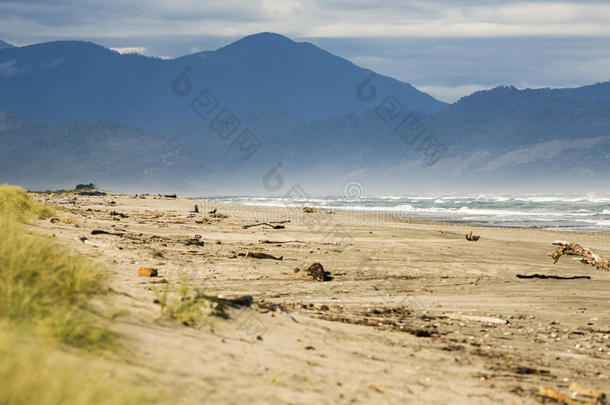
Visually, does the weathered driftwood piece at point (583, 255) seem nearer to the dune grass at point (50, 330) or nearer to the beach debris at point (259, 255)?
the beach debris at point (259, 255)

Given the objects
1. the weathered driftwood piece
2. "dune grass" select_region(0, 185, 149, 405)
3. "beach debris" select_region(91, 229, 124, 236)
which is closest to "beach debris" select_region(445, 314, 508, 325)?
"dune grass" select_region(0, 185, 149, 405)

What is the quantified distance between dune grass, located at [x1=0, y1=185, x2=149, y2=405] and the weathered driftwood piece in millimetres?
11930

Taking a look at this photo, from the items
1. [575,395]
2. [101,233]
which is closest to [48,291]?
A: [575,395]

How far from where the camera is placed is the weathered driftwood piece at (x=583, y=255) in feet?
50.5

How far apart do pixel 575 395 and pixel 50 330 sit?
4.48 metres

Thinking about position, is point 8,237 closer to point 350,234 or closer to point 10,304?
point 10,304

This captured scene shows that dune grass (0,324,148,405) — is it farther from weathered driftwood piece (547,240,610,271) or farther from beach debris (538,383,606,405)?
weathered driftwood piece (547,240,610,271)

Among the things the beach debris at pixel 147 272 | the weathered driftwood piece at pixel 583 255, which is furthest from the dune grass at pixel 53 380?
the weathered driftwood piece at pixel 583 255

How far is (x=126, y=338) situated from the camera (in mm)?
5746

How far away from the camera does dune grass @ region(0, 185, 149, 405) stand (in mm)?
4098

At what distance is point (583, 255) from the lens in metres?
17.0

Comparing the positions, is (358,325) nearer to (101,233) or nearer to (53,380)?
(53,380)

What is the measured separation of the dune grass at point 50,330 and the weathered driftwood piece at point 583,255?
11.9 metres

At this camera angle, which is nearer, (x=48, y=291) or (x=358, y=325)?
(x=48, y=291)
